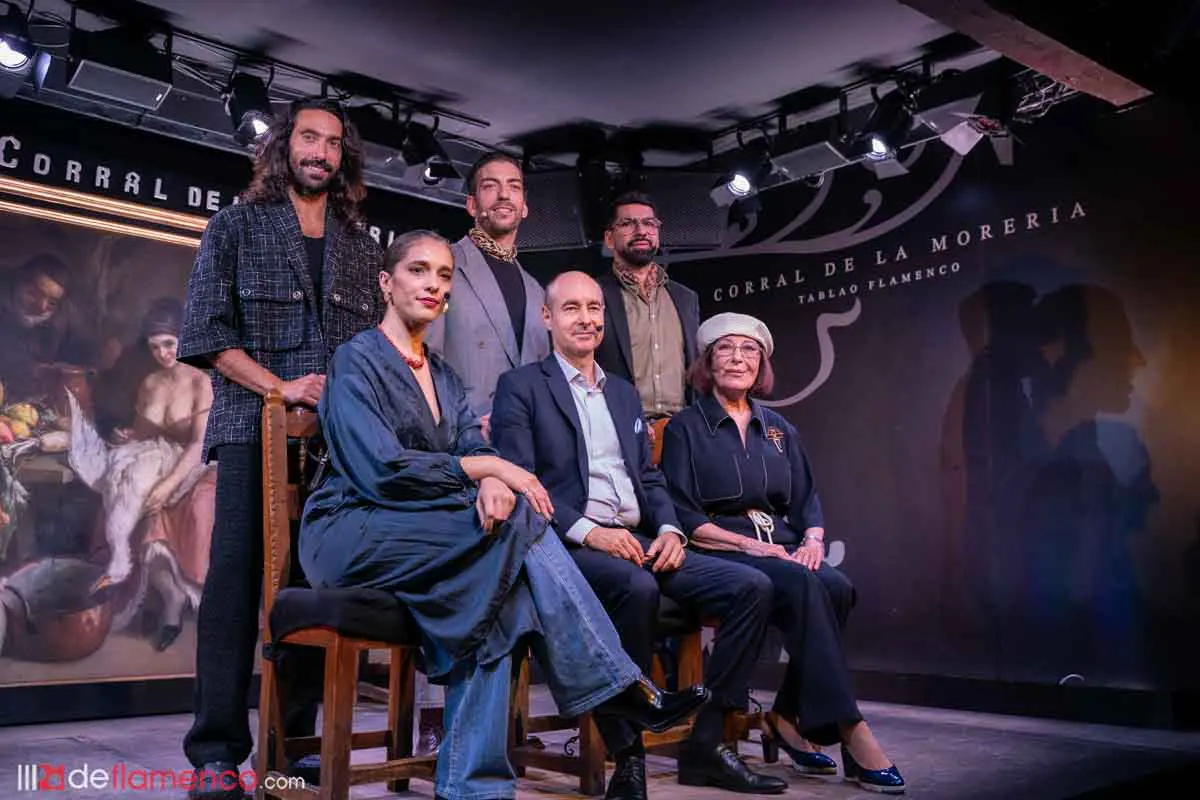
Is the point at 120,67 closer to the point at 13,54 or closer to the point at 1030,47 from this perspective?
the point at 13,54

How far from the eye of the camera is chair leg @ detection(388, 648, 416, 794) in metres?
2.72

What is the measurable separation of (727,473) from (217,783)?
1.71 m

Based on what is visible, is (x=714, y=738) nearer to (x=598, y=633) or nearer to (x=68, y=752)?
(x=598, y=633)

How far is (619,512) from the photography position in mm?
3064

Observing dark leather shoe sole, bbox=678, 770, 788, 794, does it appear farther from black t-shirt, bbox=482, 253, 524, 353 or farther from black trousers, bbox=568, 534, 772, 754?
black t-shirt, bbox=482, 253, 524, 353

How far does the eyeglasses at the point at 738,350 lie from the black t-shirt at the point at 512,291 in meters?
0.65

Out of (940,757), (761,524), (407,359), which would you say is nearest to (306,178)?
(407,359)

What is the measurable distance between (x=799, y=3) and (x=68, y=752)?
13.5 ft

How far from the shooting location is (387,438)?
7.59ft

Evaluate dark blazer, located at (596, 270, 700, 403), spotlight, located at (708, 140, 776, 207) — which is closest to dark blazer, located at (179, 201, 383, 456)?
dark blazer, located at (596, 270, 700, 403)

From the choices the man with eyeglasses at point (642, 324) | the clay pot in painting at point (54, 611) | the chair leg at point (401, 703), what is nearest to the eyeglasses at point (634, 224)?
the man with eyeglasses at point (642, 324)

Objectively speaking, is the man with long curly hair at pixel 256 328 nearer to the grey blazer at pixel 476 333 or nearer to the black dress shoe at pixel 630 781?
the grey blazer at pixel 476 333

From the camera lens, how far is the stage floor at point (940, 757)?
292 cm

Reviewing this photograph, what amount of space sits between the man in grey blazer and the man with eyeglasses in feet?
Answer: 1.08
